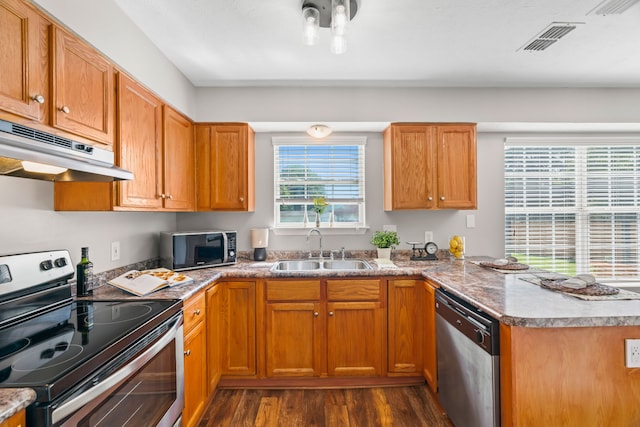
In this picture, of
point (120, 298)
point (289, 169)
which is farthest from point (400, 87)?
point (120, 298)

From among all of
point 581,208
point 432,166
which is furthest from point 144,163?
point 581,208

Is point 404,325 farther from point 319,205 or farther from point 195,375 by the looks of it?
point 195,375

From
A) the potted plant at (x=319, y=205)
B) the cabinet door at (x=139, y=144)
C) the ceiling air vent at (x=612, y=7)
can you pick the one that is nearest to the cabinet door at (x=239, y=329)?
the cabinet door at (x=139, y=144)

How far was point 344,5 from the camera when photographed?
1.69 metres

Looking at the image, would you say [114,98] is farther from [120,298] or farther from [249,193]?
[249,193]

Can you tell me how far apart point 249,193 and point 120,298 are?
141 centimetres

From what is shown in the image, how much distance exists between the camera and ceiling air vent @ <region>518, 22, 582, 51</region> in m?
2.04

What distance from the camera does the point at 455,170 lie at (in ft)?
9.53

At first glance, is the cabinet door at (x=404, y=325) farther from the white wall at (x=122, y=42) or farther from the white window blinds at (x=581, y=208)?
the white wall at (x=122, y=42)

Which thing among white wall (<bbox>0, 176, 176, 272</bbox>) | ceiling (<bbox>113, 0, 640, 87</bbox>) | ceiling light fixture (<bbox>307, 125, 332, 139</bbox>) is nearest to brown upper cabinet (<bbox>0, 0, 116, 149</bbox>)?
white wall (<bbox>0, 176, 176, 272</bbox>)

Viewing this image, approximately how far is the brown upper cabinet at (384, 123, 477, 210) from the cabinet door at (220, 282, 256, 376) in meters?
1.48

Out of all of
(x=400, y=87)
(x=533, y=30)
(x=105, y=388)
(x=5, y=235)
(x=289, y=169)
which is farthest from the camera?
(x=289, y=169)

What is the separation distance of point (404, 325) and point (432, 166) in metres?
1.39

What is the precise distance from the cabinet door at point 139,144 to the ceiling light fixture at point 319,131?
1283mm
